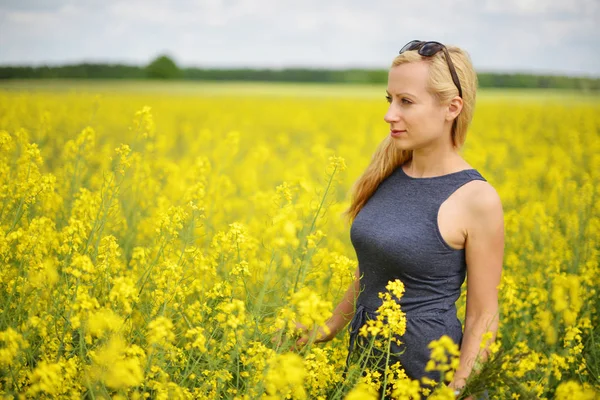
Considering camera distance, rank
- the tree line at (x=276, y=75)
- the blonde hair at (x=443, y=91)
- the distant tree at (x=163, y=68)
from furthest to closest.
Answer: the distant tree at (x=163, y=68) < the tree line at (x=276, y=75) < the blonde hair at (x=443, y=91)

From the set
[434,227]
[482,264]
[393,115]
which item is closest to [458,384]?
[482,264]

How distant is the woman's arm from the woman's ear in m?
0.30

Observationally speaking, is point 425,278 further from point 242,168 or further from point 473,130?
point 473,130

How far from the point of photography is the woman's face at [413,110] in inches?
81.4

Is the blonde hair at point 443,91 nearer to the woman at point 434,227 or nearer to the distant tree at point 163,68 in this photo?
the woman at point 434,227

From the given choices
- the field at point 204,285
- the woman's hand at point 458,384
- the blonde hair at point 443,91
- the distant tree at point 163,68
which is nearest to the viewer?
the field at point 204,285

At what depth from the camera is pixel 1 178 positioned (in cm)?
276

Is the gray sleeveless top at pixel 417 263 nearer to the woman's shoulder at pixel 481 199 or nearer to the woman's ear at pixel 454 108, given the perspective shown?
the woman's shoulder at pixel 481 199

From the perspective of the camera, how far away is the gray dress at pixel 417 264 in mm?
2059

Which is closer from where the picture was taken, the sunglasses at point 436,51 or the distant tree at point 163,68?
the sunglasses at point 436,51

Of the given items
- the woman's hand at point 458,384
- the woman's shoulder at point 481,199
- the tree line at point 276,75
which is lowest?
the woman's hand at point 458,384

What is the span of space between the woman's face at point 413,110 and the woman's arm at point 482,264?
0.29 metres

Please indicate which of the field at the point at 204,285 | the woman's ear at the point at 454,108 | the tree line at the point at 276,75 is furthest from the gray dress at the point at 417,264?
the tree line at the point at 276,75

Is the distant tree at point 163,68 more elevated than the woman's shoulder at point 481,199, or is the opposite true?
the distant tree at point 163,68
